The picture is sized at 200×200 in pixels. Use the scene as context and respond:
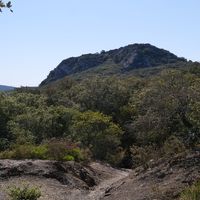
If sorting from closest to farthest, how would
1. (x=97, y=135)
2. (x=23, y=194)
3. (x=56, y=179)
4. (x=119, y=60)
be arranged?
(x=23, y=194)
(x=56, y=179)
(x=97, y=135)
(x=119, y=60)

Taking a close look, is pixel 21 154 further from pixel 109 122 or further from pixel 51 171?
pixel 109 122

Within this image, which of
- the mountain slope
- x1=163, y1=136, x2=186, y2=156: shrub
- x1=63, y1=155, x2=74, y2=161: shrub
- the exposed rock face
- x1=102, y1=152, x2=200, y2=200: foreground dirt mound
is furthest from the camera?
the mountain slope

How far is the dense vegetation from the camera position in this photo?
19578 millimetres

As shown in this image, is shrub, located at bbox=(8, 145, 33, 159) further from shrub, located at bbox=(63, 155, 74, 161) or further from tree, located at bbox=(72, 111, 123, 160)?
tree, located at bbox=(72, 111, 123, 160)

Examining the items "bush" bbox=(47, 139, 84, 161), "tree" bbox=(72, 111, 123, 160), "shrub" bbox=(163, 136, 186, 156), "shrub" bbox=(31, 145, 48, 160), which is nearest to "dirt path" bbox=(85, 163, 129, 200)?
"bush" bbox=(47, 139, 84, 161)

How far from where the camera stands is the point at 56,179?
63.6ft

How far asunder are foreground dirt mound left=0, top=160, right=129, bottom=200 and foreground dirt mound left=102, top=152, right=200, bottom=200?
1.43 metres

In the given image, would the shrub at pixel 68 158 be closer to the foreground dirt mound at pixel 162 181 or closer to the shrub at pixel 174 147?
the shrub at pixel 174 147

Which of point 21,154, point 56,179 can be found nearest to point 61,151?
point 21,154

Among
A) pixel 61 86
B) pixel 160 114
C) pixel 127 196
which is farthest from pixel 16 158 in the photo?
pixel 61 86

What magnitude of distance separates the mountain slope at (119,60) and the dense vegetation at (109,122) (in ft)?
376

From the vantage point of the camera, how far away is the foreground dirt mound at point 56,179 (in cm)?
1722

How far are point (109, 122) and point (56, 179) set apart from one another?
14.4 m

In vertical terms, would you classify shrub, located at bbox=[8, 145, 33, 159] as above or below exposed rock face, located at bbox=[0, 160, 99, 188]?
above
